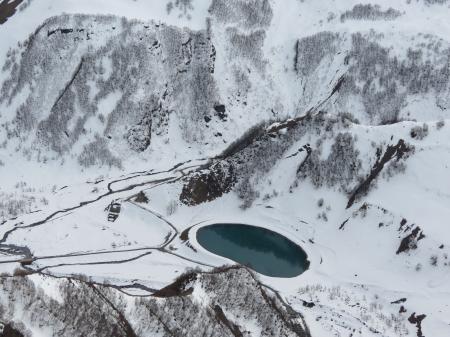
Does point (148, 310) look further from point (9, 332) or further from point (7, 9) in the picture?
point (7, 9)

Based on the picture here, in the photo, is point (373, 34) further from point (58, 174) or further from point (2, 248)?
point (2, 248)

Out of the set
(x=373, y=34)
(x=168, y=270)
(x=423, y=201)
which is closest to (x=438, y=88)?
(x=373, y=34)

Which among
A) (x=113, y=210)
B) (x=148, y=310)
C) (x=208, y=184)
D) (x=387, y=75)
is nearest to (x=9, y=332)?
(x=148, y=310)

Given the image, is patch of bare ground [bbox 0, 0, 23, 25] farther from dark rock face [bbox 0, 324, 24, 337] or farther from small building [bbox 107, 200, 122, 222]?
dark rock face [bbox 0, 324, 24, 337]

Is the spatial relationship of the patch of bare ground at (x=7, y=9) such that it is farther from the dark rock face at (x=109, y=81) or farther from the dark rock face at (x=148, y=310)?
the dark rock face at (x=148, y=310)

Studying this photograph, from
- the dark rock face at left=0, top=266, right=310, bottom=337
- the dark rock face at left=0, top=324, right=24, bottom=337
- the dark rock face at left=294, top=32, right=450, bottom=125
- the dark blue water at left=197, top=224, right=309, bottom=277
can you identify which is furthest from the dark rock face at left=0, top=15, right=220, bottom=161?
the dark rock face at left=0, top=324, right=24, bottom=337

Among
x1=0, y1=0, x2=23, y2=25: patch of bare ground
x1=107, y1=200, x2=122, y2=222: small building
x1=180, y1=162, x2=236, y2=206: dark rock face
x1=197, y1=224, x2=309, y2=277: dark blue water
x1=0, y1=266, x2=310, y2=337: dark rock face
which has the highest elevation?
x1=0, y1=0, x2=23, y2=25: patch of bare ground
